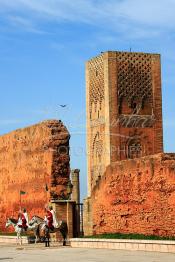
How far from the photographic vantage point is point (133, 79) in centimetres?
4397

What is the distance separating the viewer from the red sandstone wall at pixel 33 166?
66.6 ft

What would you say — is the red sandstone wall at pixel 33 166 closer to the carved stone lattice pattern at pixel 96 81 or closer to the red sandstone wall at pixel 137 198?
the red sandstone wall at pixel 137 198

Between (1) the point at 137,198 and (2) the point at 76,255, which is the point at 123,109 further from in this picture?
(2) the point at 76,255

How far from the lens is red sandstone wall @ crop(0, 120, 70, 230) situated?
800 inches

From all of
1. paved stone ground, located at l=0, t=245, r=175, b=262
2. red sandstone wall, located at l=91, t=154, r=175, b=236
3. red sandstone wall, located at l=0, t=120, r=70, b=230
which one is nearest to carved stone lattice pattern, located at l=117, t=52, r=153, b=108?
red sandstone wall, located at l=0, t=120, r=70, b=230

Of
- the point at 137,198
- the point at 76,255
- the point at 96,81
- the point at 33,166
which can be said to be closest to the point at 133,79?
the point at 96,81

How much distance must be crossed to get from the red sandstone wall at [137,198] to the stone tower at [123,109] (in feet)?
76.2

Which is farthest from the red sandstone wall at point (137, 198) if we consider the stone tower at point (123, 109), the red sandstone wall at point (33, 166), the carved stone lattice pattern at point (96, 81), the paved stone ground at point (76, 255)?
the carved stone lattice pattern at point (96, 81)

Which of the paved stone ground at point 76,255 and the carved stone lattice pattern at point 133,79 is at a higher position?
the carved stone lattice pattern at point 133,79

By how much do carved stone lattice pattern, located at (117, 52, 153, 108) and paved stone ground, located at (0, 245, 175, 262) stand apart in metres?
27.0

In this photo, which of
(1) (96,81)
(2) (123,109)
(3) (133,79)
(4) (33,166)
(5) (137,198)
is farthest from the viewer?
(1) (96,81)

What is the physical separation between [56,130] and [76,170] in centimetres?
423

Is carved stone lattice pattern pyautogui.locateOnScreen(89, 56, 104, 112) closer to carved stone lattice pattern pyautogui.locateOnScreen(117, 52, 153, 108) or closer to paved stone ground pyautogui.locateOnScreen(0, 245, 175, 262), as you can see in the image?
carved stone lattice pattern pyautogui.locateOnScreen(117, 52, 153, 108)

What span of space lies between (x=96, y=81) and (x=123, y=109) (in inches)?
120
